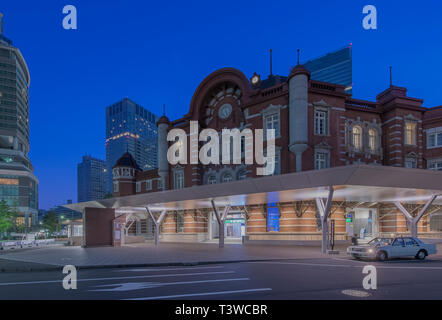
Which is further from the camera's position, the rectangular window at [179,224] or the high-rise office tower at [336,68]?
the high-rise office tower at [336,68]

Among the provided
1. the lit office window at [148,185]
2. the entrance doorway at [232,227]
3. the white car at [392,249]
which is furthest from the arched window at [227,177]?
the white car at [392,249]

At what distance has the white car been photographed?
18125 mm

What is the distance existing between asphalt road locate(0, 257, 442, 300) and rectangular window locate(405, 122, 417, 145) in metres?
22.8

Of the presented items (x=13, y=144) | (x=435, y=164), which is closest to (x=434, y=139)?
(x=435, y=164)

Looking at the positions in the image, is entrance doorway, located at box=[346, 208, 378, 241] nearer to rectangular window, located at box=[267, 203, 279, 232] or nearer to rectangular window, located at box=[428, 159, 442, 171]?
rectangular window, located at box=[267, 203, 279, 232]

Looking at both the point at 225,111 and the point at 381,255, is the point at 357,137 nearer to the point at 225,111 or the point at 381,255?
the point at 225,111

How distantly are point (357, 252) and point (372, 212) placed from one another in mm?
19126

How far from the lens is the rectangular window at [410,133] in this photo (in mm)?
34625

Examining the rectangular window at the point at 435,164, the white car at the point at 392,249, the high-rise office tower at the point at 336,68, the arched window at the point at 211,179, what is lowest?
the white car at the point at 392,249

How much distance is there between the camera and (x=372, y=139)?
34.9m

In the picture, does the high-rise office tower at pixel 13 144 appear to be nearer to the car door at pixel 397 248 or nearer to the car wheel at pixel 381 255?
the car wheel at pixel 381 255

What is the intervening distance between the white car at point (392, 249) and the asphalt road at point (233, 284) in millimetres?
2887
